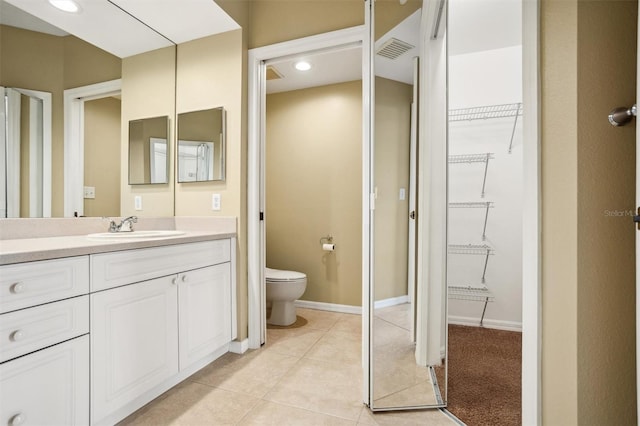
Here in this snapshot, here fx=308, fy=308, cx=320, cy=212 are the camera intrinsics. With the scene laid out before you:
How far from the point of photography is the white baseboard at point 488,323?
2395 millimetres

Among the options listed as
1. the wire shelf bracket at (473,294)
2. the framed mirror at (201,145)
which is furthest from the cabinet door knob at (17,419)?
the wire shelf bracket at (473,294)

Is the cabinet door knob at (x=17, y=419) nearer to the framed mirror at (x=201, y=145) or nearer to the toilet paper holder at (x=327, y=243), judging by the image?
the framed mirror at (x=201, y=145)

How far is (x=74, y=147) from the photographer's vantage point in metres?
1.60

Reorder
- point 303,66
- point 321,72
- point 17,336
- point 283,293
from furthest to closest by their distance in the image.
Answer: point 321,72
point 303,66
point 283,293
point 17,336

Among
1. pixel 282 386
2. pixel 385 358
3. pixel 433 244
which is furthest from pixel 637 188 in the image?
pixel 282 386

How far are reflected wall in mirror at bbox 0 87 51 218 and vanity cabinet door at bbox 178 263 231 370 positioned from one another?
0.74 metres

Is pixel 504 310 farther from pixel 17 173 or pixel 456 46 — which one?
pixel 17 173

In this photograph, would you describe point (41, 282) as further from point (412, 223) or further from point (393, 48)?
point (393, 48)

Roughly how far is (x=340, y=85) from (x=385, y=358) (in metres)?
2.55

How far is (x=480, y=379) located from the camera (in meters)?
1.73

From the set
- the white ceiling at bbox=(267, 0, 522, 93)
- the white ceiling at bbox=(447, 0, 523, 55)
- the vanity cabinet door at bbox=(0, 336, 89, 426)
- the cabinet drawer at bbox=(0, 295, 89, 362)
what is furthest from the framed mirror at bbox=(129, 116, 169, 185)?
the white ceiling at bbox=(447, 0, 523, 55)

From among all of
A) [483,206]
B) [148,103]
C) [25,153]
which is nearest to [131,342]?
[25,153]

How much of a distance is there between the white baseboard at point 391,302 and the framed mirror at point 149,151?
169 cm

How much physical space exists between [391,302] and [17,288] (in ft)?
4.61
